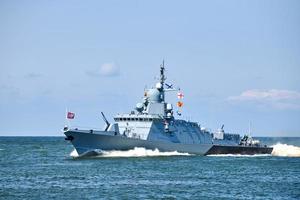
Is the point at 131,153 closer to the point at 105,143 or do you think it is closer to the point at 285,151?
the point at 105,143

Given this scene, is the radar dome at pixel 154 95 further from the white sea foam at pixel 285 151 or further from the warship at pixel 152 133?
the white sea foam at pixel 285 151

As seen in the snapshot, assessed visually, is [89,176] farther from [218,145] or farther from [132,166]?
[218,145]

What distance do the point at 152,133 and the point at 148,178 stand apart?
1873 cm

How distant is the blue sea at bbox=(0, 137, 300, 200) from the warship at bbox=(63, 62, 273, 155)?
107 centimetres

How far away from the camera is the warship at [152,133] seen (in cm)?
6300

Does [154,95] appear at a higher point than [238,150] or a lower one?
higher

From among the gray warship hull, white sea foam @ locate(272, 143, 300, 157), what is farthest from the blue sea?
white sea foam @ locate(272, 143, 300, 157)

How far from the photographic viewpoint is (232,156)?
250 feet

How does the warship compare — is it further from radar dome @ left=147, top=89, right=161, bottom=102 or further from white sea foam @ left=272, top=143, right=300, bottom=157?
white sea foam @ left=272, top=143, right=300, bottom=157


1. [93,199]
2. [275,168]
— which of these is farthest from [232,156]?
[93,199]

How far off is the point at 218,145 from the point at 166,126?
10647 millimetres

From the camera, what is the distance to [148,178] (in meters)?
47.7

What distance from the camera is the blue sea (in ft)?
129

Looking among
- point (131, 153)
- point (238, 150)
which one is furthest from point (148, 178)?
point (238, 150)
